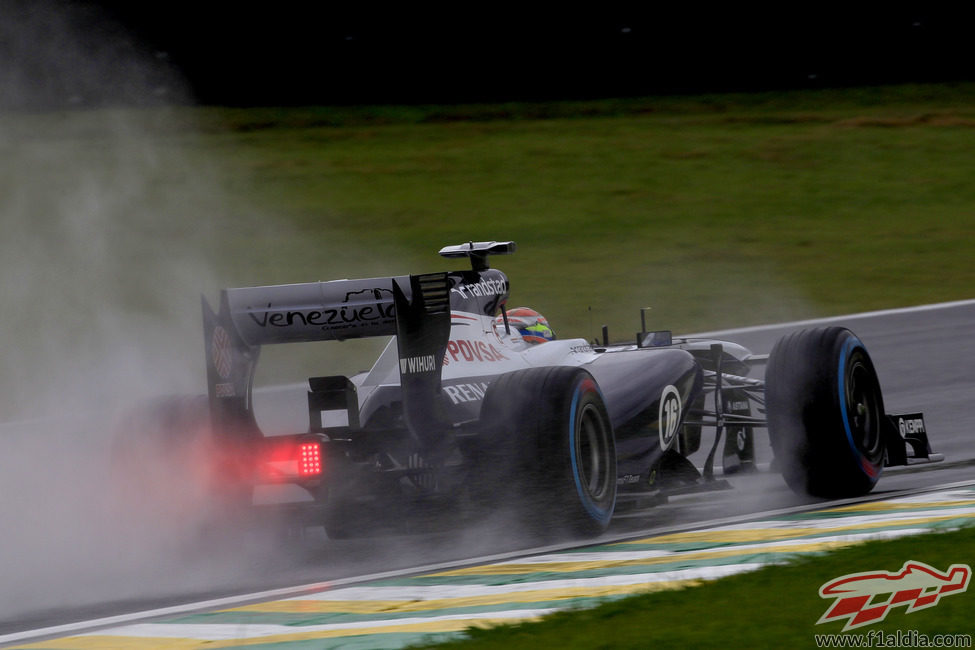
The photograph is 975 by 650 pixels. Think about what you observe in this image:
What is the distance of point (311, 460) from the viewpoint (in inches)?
248

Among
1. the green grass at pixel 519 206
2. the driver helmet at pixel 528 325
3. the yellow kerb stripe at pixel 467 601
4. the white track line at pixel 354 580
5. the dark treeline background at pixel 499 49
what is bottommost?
the yellow kerb stripe at pixel 467 601

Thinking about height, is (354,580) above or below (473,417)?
below

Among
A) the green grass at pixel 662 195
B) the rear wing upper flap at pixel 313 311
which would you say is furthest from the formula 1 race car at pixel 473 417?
the green grass at pixel 662 195

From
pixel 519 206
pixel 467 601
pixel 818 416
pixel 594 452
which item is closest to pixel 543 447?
pixel 594 452

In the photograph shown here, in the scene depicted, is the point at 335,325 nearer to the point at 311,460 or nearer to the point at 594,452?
the point at 311,460

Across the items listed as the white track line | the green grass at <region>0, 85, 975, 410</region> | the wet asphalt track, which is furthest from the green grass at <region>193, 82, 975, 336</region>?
the white track line

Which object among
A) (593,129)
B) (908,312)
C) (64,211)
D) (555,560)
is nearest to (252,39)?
(64,211)

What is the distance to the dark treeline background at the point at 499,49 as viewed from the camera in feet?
60.7

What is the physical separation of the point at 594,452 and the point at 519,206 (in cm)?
1241

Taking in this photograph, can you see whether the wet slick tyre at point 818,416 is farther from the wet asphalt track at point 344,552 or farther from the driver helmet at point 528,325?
the driver helmet at point 528,325

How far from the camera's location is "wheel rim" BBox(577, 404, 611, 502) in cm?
645

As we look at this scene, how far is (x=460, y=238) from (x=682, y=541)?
11.6 meters

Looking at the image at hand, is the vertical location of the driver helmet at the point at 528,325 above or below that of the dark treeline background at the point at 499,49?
below

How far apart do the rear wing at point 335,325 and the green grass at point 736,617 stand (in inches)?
75.7
